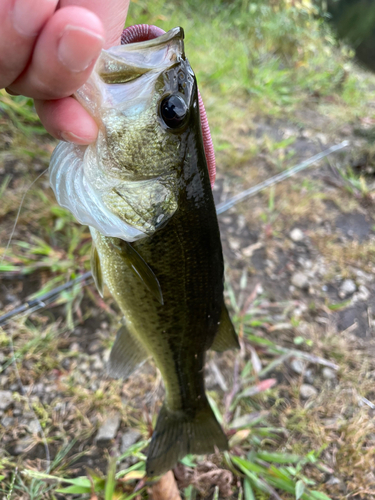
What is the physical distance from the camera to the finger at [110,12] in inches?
34.4

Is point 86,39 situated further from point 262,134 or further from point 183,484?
point 262,134

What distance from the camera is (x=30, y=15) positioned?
28.5 inches

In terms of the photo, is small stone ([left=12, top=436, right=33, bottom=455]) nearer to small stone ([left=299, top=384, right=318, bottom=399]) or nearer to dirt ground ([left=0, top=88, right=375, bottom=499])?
dirt ground ([left=0, top=88, right=375, bottom=499])

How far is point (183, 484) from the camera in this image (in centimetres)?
167

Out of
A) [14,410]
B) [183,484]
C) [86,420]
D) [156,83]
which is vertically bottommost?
[14,410]

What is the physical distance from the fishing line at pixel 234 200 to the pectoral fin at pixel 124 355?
0.71 metres

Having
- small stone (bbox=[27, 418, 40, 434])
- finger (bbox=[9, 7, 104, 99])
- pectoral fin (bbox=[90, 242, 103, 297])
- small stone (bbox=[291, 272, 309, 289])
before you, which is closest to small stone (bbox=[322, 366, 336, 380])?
small stone (bbox=[291, 272, 309, 289])

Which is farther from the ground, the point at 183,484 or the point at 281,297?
the point at 281,297

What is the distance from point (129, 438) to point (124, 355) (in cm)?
61

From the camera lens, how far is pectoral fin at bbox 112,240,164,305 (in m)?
1.18

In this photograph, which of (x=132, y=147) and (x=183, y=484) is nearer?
(x=132, y=147)

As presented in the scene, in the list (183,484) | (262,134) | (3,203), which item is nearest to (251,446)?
(183,484)

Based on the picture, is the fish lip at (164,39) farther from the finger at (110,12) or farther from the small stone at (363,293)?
the small stone at (363,293)

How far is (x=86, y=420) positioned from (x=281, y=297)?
178 cm
